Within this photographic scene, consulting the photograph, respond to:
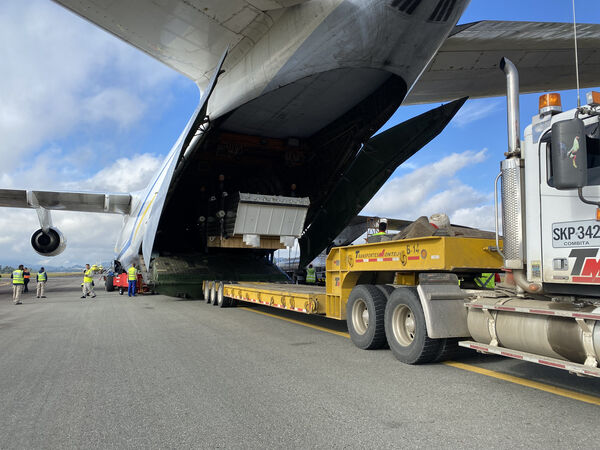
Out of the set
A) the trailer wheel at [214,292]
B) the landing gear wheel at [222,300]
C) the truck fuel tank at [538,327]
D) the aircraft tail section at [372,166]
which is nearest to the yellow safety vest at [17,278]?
the trailer wheel at [214,292]

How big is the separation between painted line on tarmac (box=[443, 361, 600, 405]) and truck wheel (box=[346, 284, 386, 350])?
3.18ft

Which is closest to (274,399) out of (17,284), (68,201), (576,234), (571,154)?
(576,234)

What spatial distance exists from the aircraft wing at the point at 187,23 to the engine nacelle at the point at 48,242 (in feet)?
50.7

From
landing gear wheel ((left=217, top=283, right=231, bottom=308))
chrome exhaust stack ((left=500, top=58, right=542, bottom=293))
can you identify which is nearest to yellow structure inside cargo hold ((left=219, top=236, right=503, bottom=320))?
chrome exhaust stack ((left=500, top=58, right=542, bottom=293))

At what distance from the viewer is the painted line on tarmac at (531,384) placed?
4.02 metres

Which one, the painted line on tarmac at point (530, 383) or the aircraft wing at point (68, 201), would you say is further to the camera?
the aircraft wing at point (68, 201)

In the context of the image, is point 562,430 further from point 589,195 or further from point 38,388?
point 38,388

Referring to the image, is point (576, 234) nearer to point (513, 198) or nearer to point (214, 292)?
point (513, 198)

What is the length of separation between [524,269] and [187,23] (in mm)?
8967

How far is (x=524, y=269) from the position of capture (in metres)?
4.36

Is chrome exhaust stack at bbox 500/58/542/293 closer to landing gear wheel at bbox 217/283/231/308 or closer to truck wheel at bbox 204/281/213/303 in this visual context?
landing gear wheel at bbox 217/283/231/308

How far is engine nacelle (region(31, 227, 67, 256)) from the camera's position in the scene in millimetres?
22812

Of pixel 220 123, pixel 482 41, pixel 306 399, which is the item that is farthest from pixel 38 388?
pixel 482 41

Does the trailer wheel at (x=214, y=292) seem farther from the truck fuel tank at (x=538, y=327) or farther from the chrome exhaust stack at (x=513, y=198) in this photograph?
the chrome exhaust stack at (x=513, y=198)
